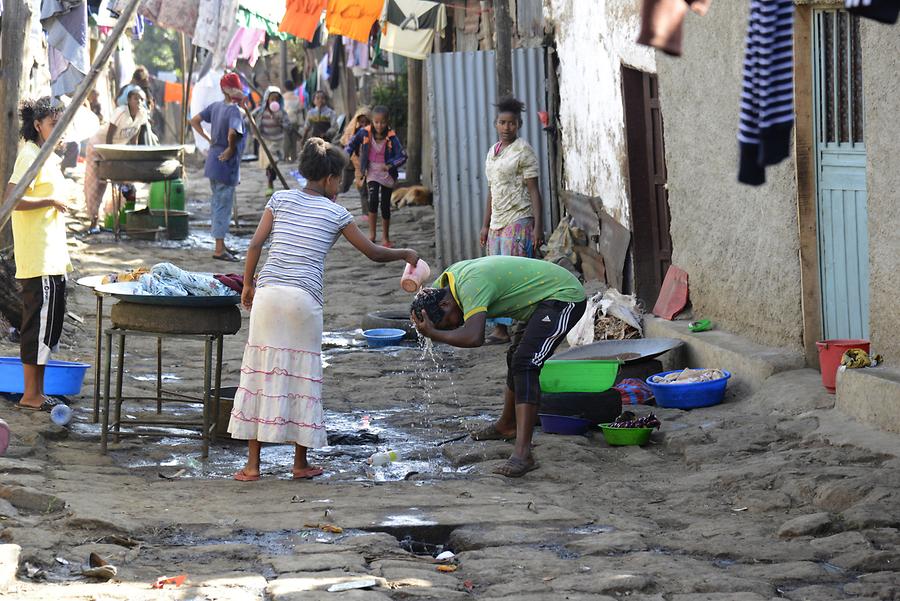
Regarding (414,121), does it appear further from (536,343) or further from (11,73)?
(536,343)

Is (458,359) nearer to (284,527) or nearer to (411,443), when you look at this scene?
(411,443)

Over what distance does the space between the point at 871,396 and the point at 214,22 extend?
987 cm

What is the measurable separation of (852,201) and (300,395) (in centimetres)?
340

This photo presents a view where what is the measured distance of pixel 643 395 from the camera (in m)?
8.02

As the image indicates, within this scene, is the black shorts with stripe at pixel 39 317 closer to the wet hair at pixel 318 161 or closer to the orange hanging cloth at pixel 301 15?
the wet hair at pixel 318 161

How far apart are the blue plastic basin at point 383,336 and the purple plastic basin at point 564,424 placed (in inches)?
134

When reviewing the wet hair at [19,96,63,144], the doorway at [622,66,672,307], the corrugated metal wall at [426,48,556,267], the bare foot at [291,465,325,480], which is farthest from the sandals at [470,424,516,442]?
the corrugated metal wall at [426,48,556,267]

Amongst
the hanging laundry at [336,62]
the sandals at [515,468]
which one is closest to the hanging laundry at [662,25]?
the sandals at [515,468]

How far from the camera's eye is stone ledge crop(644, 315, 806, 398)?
7523mm

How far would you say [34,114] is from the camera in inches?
280

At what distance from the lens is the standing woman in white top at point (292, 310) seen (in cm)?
611

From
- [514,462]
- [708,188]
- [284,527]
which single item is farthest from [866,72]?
[284,527]

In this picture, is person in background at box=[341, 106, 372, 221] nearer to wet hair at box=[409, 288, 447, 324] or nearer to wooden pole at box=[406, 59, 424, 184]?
wooden pole at box=[406, 59, 424, 184]

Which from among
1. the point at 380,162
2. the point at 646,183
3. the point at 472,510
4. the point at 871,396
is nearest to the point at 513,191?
the point at 646,183
